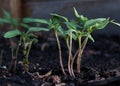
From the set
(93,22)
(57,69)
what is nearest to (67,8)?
(57,69)

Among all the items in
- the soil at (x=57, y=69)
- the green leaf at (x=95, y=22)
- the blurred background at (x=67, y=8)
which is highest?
the blurred background at (x=67, y=8)

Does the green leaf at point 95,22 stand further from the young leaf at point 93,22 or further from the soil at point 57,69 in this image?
the soil at point 57,69

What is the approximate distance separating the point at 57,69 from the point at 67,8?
131 centimetres

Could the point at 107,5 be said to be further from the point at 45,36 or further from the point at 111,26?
the point at 45,36

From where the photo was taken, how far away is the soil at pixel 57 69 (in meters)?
1.59

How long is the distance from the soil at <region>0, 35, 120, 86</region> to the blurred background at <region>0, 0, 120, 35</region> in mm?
473

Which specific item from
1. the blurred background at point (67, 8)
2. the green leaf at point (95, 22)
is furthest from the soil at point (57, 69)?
the blurred background at point (67, 8)

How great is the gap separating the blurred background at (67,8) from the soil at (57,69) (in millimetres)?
473

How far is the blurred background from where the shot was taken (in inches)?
117

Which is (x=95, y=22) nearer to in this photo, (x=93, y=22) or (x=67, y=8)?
(x=93, y=22)

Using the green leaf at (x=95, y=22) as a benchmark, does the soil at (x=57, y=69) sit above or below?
below

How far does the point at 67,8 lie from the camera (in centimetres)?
301

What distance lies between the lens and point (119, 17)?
297cm

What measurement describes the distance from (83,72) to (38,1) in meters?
Answer: 1.39
